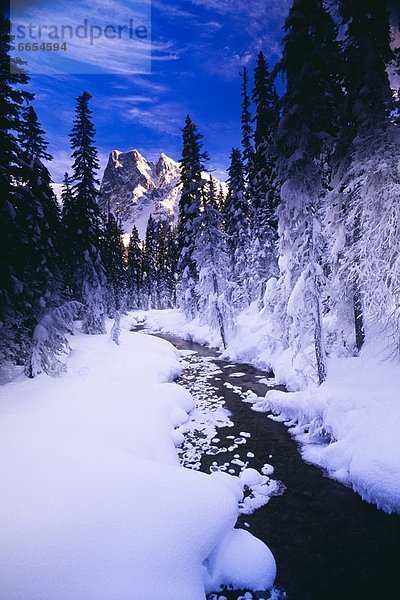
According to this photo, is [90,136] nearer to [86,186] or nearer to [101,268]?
[86,186]

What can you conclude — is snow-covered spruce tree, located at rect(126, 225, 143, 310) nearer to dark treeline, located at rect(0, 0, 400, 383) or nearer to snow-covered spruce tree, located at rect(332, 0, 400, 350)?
dark treeline, located at rect(0, 0, 400, 383)

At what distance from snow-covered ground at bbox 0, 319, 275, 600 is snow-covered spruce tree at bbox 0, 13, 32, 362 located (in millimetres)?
3373

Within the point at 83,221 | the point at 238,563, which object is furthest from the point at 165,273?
the point at 238,563

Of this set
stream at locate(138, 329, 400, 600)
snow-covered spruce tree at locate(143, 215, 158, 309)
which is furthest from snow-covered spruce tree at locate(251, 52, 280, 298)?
snow-covered spruce tree at locate(143, 215, 158, 309)

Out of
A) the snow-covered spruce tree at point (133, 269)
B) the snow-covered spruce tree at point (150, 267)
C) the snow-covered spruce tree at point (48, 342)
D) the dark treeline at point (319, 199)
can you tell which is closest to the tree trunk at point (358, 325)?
the dark treeline at point (319, 199)

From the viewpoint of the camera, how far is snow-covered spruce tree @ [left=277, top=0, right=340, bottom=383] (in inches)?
412

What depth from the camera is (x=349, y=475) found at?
782 centimetres

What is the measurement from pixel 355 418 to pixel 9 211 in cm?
1241

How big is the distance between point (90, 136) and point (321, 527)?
27.1m

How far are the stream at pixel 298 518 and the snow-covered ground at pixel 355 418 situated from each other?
0.40m

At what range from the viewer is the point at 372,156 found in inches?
372

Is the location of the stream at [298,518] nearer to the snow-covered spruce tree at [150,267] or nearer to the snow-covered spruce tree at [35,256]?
the snow-covered spruce tree at [35,256]

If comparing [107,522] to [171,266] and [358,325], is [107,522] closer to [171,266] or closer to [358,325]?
[358,325]

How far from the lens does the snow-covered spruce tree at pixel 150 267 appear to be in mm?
70625
